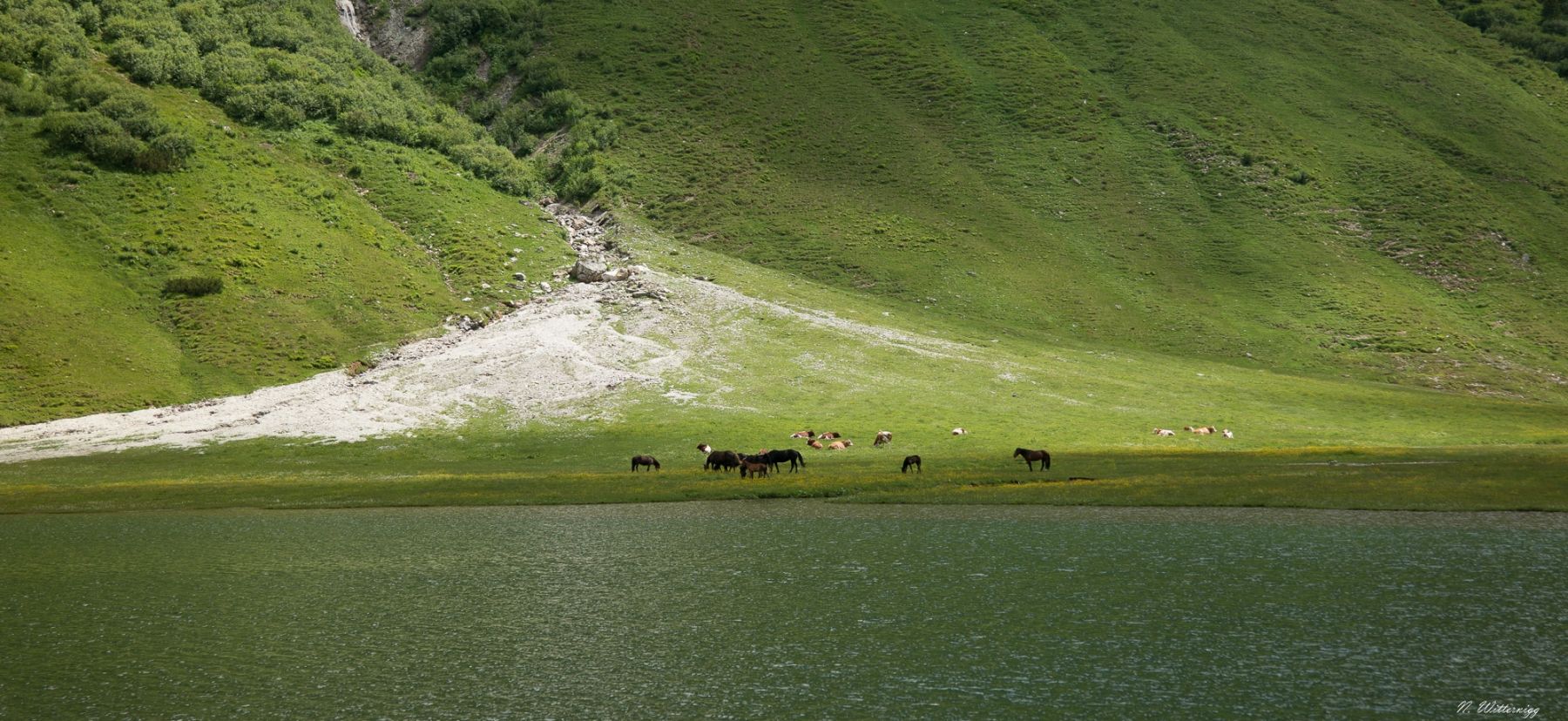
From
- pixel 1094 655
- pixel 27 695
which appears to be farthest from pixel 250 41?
pixel 1094 655

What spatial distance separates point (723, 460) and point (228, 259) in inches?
2523

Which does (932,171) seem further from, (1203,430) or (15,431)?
(15,431)

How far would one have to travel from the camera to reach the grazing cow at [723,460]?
2307 inches

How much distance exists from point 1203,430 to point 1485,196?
103589 mm

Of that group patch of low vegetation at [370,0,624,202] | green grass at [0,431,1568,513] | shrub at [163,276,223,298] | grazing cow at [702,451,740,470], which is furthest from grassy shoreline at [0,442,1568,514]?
patch of low vegetation at [370,0,624,202]

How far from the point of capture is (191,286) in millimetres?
91312

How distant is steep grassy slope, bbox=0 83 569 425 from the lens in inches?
3187

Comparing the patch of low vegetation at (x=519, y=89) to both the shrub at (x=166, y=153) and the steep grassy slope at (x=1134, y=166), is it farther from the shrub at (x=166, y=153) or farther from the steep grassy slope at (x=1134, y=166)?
the shrub at (x=166, y=153)

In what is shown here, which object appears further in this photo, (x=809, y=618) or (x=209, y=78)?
(x=209, y=78)

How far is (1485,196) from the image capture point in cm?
14488

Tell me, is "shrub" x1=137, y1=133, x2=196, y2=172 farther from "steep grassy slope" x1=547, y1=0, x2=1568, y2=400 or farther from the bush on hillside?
"steep grassy slope" x1=547, y1=0, x2=1568, y2=400

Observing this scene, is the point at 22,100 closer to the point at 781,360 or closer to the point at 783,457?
the point at 781,360

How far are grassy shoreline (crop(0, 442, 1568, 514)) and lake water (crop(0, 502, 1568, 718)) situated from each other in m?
3.98

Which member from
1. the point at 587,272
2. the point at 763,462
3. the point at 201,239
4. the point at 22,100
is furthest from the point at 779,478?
the point at 22,100
